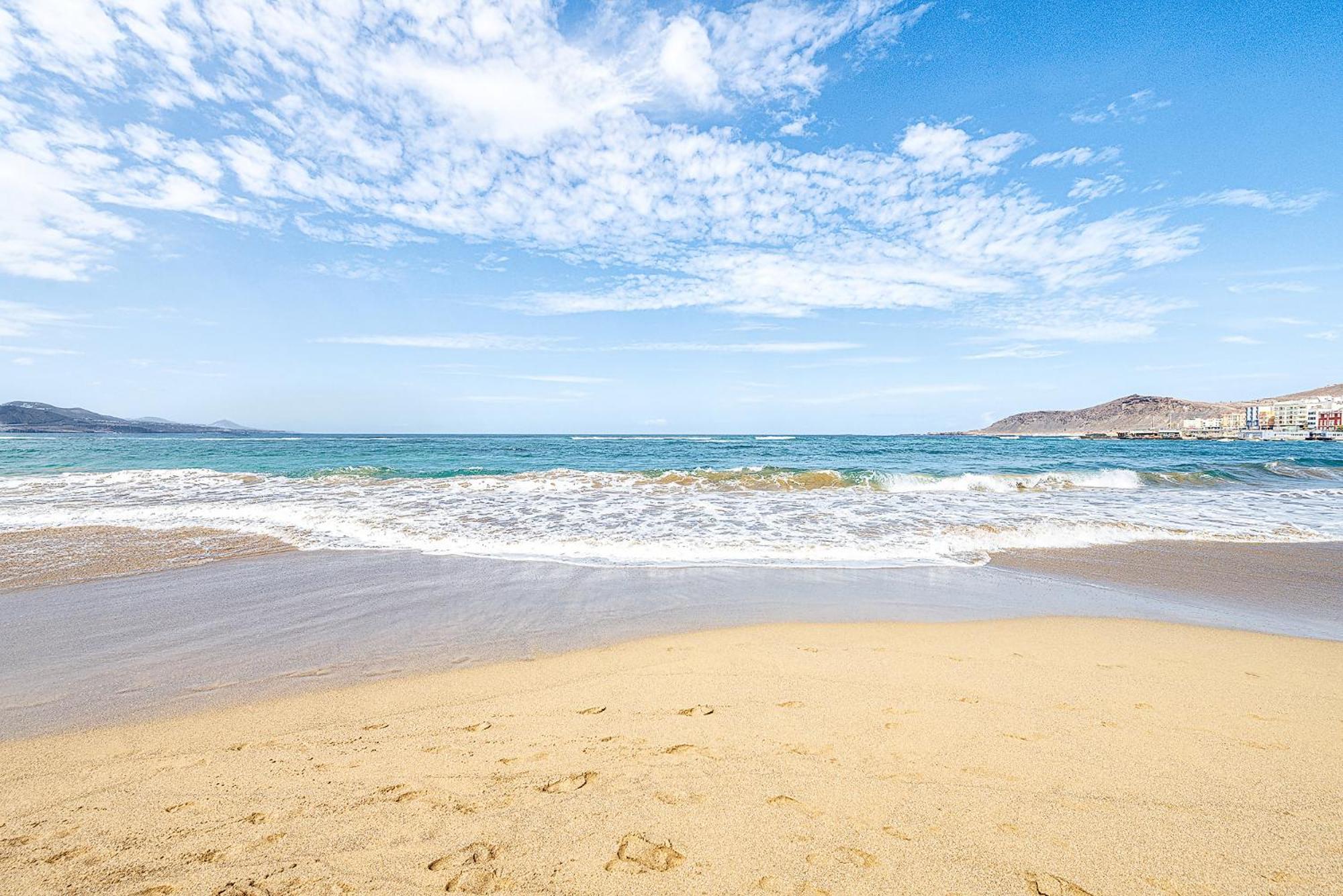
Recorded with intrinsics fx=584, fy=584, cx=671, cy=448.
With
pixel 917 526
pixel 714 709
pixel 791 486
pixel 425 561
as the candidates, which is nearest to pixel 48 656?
pixel 425 561

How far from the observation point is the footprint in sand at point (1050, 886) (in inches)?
82.4

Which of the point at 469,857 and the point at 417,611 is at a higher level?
the point at 469,857

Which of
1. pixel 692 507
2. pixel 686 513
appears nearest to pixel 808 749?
pixel 686 513

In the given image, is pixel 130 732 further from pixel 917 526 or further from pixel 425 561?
pixel 917 526

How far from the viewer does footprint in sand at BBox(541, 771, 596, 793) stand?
2.71 m

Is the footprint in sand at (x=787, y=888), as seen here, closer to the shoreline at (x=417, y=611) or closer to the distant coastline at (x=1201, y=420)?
the shoreline at (x=417, y=611)

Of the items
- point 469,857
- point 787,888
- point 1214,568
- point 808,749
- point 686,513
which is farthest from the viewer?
point 686,513

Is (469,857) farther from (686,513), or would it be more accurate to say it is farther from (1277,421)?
(1277,421)

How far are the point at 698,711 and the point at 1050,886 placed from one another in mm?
1910

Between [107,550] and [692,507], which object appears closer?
[107,550]

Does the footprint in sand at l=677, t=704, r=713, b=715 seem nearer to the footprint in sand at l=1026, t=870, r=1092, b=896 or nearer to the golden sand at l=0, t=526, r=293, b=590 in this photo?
the footprint in sand at l=1026, t=870, r=1092, b=896

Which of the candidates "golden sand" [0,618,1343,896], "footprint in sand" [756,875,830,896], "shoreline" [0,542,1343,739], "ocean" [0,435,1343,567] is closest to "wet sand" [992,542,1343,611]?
"shoreline" [0,542,1343,739]

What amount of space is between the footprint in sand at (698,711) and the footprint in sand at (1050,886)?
1.77m

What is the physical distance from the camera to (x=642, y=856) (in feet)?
7.43
